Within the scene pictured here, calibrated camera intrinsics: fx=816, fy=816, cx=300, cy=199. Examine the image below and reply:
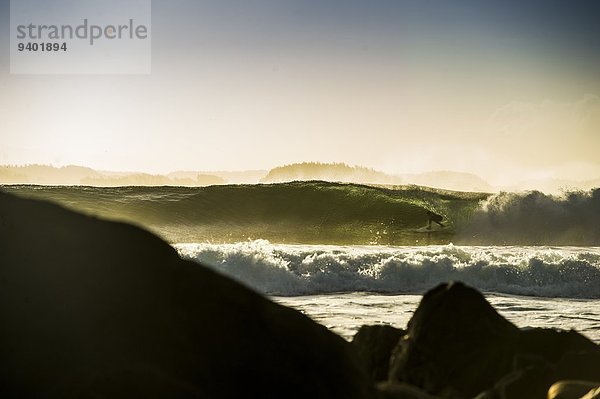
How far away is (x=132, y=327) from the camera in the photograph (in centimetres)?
321

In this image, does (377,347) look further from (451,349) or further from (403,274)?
(403,274)

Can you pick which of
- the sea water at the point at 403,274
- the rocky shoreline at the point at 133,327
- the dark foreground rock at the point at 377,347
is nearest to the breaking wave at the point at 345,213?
the sea water at the point at 403,274

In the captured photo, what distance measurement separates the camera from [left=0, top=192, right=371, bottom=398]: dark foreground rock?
304 cm

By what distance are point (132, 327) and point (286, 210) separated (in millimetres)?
37789

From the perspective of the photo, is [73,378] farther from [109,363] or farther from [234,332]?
[234,332]

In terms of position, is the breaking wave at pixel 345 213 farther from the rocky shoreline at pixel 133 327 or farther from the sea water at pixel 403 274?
the rocky shoreline at pixel 133 327

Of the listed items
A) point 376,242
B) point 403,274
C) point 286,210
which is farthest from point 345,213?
point 403,274

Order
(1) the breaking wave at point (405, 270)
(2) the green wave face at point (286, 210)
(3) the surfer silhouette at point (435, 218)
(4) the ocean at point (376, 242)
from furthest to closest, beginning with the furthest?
1. (3) the surfer silhouette at point (435, 218)
2. (2) the green wave face at point (286, 210)
3. (1) the breaking wave at point (405, 270)
4. (4) the ocean at point (376, 242)

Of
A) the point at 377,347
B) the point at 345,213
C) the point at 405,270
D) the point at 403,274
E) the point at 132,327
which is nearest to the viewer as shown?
the point at 132,327

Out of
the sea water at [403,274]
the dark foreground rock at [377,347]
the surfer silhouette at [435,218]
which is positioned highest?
the surfer silhouette at [435,218]

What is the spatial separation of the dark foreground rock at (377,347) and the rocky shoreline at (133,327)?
2.21 m

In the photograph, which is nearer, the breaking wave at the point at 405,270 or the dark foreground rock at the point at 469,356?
the dark foreground rock at the point at 469,356

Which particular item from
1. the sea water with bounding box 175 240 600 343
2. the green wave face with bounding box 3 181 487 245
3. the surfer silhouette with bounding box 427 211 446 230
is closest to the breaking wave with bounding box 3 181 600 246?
the green wave face with bounding box 3 181 487 245

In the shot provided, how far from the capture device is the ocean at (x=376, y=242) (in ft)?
51.2
